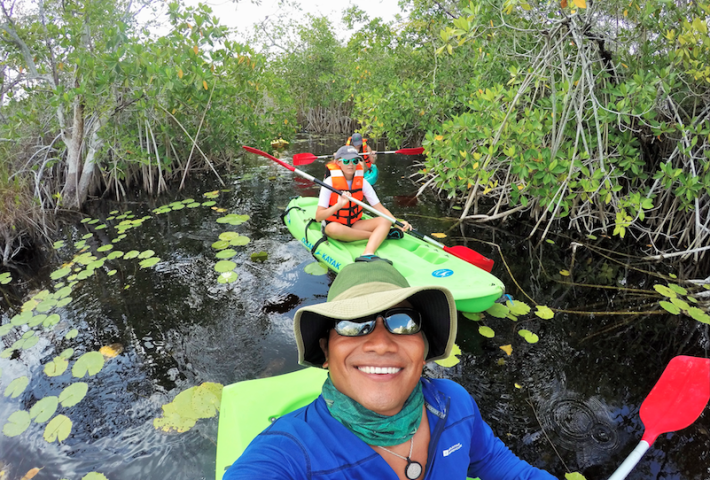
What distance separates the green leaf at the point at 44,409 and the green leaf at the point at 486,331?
3.13m

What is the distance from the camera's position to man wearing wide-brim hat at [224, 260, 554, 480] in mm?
933

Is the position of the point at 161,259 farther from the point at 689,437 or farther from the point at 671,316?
the point at 671,316

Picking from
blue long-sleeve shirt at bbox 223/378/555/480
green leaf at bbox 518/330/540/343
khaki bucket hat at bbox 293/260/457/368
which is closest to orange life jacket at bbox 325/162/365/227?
green leaf at bbox 518/330/540/343

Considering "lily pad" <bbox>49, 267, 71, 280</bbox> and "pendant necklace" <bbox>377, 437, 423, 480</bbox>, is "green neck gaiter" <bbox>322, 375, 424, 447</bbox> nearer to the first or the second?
"pendant necklace" <bbox>377, 437, 423, 480</bbox>

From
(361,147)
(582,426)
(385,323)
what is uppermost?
(361,147)

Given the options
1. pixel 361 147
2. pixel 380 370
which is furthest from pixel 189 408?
pixel 361 147

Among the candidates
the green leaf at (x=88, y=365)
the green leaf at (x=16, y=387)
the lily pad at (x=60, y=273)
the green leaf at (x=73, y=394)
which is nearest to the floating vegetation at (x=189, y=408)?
the green leaf at (x=73, y=394)

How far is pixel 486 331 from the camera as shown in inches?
118

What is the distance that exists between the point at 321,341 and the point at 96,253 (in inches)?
191

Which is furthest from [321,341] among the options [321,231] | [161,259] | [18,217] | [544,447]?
[18,217]

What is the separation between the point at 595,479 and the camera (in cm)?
188

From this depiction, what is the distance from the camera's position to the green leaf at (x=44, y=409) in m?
2.30

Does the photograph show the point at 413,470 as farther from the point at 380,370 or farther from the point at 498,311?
the point at 498,311

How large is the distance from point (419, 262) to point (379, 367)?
2452mm
